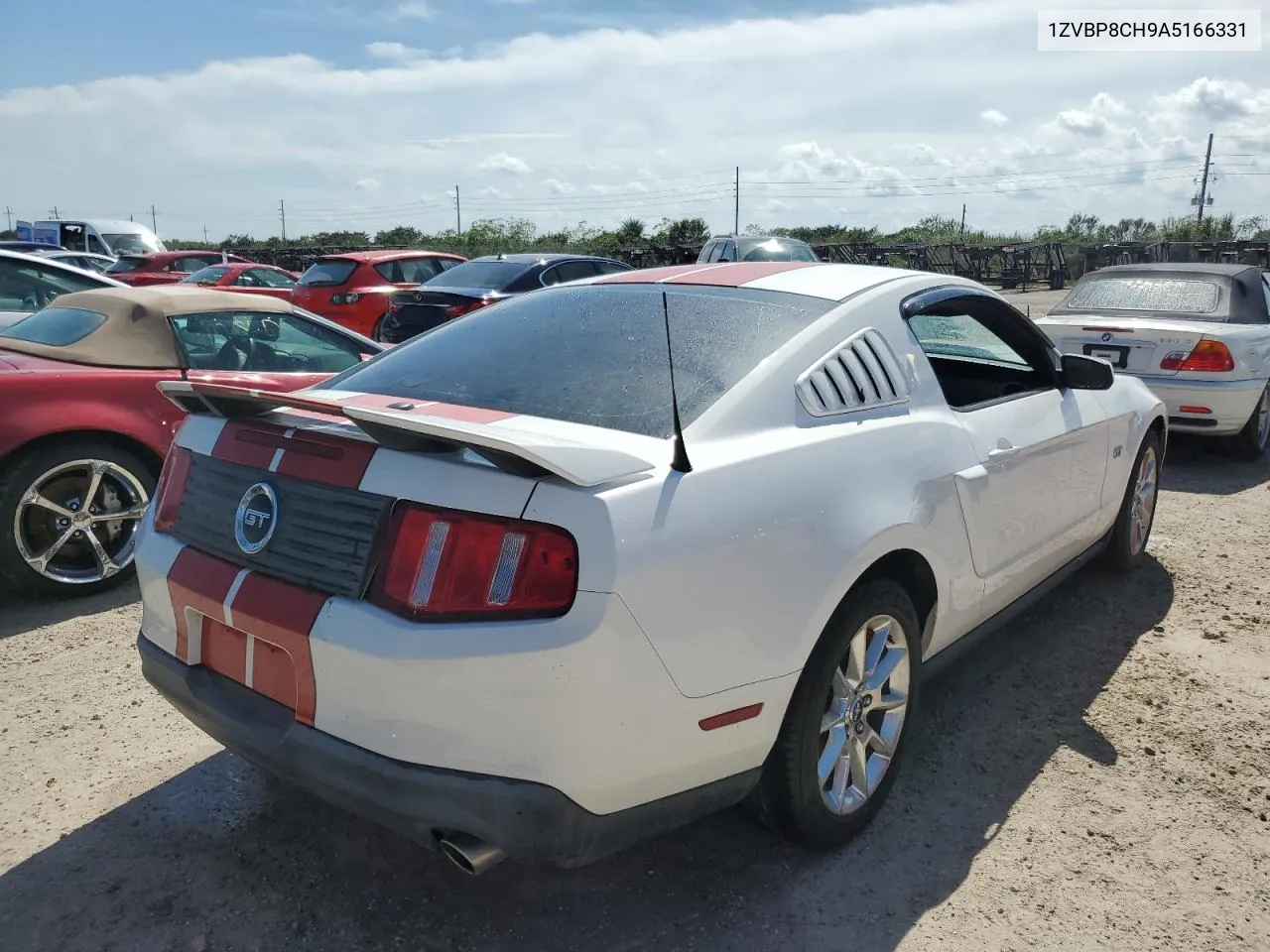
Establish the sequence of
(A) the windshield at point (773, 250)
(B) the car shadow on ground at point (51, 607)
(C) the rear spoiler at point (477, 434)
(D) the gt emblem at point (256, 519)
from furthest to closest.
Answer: (A) the windshield at point (773, 250), (B) the car shadow on ground at point (51, 607), (D) the gt emblem at point (256, 519), (C) the rear spoiler at point (477, 434)

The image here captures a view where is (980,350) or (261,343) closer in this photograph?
(980,350)

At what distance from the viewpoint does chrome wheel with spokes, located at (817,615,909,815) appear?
2633 millimetres

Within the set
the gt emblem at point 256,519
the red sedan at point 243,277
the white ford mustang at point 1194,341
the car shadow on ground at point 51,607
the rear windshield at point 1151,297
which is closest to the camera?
the gt emblem at point 256,519

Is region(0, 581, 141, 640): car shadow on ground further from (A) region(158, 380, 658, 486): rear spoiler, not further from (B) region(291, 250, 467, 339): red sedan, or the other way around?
(B) region(291, 250, 467, 339): red sedan

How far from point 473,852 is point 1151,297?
7.53 m

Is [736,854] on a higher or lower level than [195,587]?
lower

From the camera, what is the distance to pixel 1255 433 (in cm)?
751

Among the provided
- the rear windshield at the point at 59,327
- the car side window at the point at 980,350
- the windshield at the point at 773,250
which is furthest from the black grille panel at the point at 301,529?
the windshield at the point at 773,250

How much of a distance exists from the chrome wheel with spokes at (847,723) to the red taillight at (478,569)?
79 cm

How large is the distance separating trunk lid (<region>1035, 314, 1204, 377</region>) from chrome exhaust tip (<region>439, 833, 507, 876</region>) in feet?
20.6

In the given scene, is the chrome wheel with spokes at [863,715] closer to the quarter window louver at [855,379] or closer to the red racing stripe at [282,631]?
the quarter window louver at [855,379]

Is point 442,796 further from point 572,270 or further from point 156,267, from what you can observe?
point 156,267

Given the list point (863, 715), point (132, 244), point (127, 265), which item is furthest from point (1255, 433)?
point (132, 244)

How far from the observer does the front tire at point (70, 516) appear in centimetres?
427
